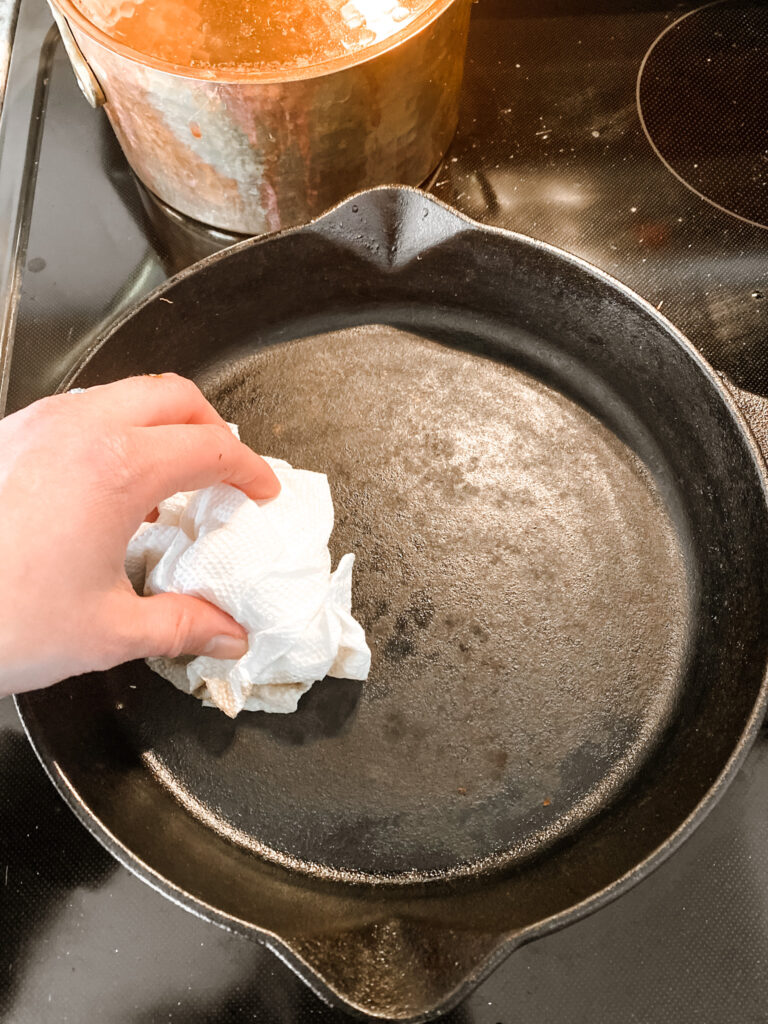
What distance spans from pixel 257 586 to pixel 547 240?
1.73 feet

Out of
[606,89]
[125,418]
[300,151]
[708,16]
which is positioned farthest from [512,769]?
[708,16]

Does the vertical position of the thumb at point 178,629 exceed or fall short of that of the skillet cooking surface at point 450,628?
it exceeds it

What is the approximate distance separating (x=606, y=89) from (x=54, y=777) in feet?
3.08

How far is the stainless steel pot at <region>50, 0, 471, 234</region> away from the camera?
0.59 m

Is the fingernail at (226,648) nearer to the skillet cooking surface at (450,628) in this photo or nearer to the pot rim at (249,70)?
the skillet cooking surface at (450,628)

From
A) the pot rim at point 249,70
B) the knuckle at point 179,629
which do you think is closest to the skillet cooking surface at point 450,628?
the knuckle at point 179,629

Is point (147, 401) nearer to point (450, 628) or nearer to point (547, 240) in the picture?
point (450, 628)

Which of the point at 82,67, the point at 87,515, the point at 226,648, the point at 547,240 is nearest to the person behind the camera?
the point at 87,515

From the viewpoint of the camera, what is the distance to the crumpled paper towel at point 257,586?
22.5 inches

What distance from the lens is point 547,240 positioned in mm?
835

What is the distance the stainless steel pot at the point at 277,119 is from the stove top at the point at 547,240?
0.31ft

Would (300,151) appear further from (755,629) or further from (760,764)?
(760,764)

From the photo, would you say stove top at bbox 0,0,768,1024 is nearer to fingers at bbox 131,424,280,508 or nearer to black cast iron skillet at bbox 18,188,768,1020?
black cast iron skillet at bbox 18,188,768,1020

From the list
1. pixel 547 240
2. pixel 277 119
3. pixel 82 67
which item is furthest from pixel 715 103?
pixel 82 67
